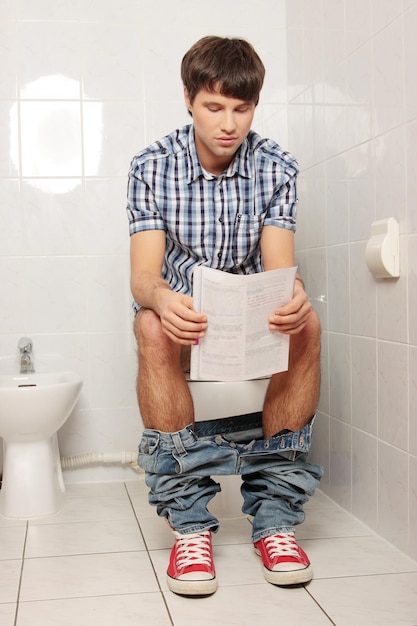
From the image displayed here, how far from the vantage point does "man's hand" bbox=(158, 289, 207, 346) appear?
1.38 meters

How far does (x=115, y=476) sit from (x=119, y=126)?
1129 mm

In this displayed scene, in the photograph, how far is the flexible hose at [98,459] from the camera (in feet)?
7.93

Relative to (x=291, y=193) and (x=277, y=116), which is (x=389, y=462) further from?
(x=277, y=116)

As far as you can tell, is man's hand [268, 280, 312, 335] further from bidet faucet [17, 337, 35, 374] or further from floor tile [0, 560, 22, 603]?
bidet faucet [17, 337, 35, 374]

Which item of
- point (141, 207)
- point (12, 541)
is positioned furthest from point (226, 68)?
point (12, 541)

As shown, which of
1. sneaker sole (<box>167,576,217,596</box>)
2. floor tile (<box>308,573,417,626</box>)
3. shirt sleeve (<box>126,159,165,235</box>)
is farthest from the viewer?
shirt sleeve (<box>126,159,165,235</box>)

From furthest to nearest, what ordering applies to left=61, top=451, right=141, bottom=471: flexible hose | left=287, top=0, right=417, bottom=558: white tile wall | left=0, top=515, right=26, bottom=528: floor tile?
1. left=61, top=451, right=141, bottom=471: flexible hose
2. left=0, top=515, right=26, bottom=528: floor tile
3. left=287, top=0, right=417, bottom=558: white tile wall

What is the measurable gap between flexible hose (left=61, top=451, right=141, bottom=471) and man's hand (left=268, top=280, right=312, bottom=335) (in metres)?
1.11

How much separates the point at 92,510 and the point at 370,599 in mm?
934

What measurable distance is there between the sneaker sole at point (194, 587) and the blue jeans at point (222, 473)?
0.11 m

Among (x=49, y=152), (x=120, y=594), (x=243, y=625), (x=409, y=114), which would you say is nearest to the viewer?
(x=243, y=625)

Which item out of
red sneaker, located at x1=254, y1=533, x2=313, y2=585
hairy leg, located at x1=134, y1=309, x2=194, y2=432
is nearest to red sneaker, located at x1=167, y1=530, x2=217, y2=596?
red sneaker, located at x1=254, y1=533, x2=313, y2=585

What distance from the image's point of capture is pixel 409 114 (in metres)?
1.60

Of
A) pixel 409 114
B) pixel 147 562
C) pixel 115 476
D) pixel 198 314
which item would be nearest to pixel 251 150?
pixel 409 114
